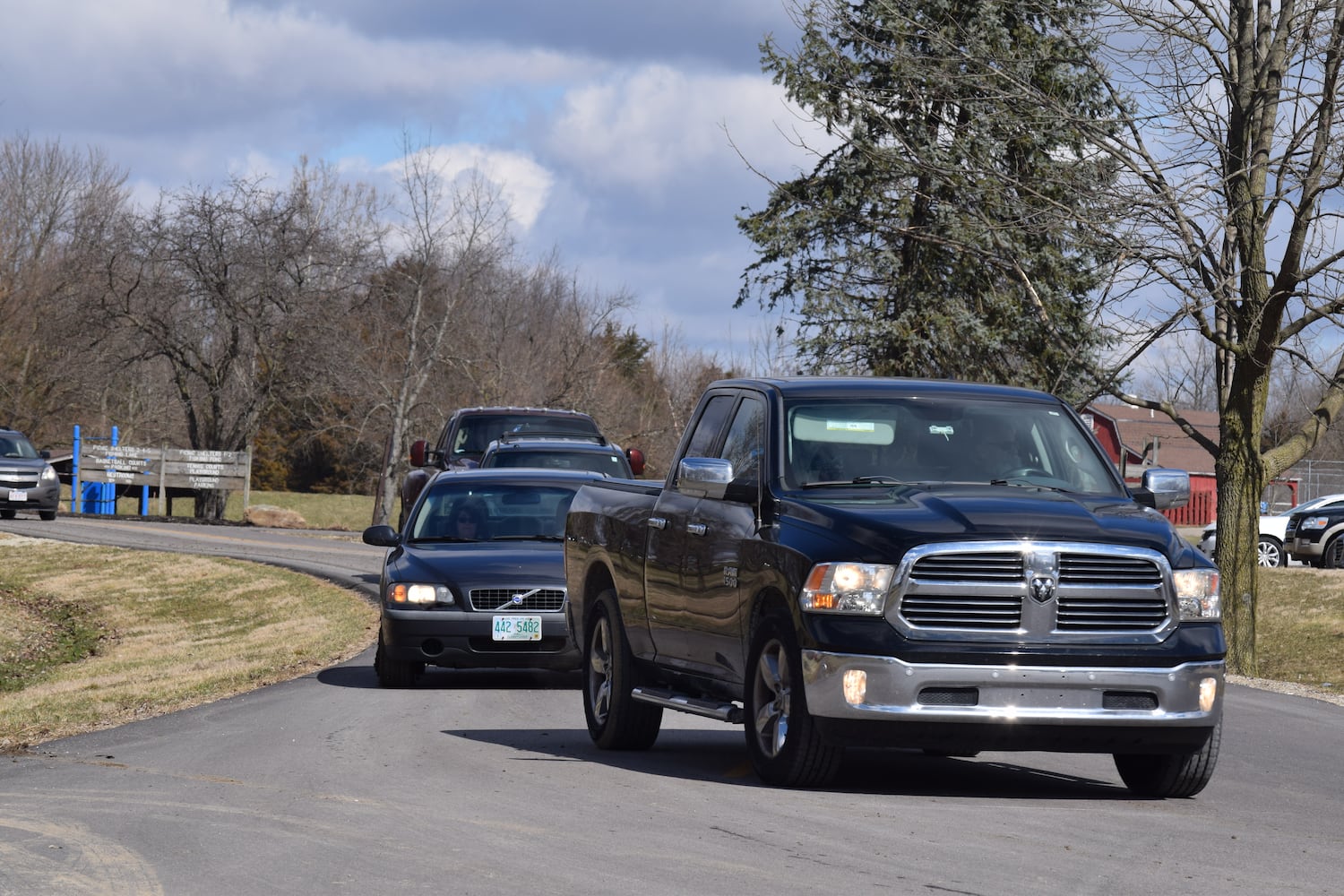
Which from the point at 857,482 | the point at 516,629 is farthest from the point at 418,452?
the point at 857,482

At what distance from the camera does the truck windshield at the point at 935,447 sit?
896 centimetres

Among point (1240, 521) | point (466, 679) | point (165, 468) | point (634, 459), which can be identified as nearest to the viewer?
point (466, 679)

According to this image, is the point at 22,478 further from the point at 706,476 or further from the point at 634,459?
the point at 706,476

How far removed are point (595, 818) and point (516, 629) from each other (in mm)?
6434

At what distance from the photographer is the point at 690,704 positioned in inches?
362

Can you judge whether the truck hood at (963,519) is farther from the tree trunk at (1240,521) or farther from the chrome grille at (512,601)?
the tree trunk at (1240,521)

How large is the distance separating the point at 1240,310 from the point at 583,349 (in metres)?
30.8

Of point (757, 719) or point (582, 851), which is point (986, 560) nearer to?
point (757, 719)

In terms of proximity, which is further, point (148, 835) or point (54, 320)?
point (54, 320)

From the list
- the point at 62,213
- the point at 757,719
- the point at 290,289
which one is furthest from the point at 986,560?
the point at 62,213

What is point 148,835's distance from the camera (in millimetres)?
7043

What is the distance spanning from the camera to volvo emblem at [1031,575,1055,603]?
7863 millimetres

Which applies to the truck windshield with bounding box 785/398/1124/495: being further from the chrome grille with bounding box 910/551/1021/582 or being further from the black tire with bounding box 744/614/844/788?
the chrome grille with bounding box 910/551/1021/582

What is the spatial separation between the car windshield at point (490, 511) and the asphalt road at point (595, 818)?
11.9ft
